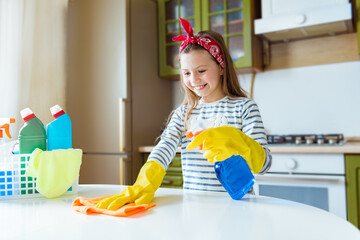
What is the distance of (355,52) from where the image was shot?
2.13 metres

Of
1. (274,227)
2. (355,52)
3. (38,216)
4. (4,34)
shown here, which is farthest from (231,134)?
(4,34)

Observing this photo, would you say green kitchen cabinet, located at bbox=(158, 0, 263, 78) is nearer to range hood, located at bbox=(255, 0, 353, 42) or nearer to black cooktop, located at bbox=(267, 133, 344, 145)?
range hood, located at bbox=(255, 0, 353, 42)

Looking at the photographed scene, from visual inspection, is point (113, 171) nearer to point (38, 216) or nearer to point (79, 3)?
point (79, 3)

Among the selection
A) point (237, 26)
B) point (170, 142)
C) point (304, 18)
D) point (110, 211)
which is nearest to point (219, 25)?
point (237, 26)

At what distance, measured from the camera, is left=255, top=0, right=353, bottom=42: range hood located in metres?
1.84

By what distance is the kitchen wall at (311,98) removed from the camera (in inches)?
84.3

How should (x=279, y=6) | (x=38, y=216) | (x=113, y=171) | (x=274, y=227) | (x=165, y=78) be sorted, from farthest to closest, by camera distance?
(x=165, y=78) → (x=113, y=171) → (x=279, y=6) → (x=38, y=216) → (x=274, y=227)

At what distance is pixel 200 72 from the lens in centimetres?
114

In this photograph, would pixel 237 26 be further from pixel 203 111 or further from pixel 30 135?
pixel 30 135

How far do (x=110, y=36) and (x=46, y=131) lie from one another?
1.42 meters

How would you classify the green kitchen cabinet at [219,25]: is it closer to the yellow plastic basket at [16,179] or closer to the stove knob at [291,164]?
the stove knob at [291,164]

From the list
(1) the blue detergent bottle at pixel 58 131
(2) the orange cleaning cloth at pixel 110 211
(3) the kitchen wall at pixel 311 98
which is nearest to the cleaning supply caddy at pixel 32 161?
(1) the blue detergent bottle at pixel 58 131

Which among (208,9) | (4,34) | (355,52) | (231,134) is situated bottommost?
(231,134)

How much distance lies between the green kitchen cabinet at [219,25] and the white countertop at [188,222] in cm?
150
